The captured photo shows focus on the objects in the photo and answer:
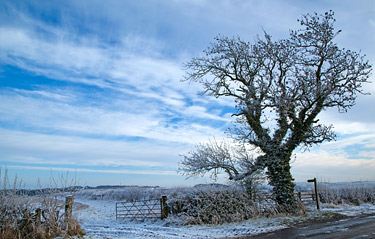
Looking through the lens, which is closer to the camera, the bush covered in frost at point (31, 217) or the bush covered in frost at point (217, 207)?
the bush covered in frost at point (31, 217)

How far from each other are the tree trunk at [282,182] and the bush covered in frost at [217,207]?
76.6 inches

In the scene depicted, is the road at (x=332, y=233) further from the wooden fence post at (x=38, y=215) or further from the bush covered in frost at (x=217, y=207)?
the wooden fence post at (x=38, y=215)

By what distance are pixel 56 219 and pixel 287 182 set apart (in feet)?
40.4

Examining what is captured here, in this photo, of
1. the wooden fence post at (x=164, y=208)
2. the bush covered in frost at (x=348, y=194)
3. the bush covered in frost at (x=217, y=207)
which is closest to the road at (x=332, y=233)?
the bush covered in frost at (x=217, y=207)

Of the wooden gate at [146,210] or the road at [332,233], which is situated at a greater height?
the road at [332,233]

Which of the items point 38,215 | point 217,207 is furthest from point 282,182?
point 38,215

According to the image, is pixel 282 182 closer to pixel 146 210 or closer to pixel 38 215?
pixel 146 210

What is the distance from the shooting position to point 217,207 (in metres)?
14.1

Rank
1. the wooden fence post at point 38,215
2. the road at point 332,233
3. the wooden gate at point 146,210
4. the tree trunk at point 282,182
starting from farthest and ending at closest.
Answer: the wooden gate at point 146,210, the tree trunk at point 282,182, the wooden fence post at point 38,215, the road at point 332,233

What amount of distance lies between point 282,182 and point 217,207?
440cm

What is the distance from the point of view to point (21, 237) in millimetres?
8562

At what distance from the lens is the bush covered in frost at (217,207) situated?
539 inches

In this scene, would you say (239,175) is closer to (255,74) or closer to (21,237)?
(255,74)

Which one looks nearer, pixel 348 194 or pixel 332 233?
pixel 332 233
